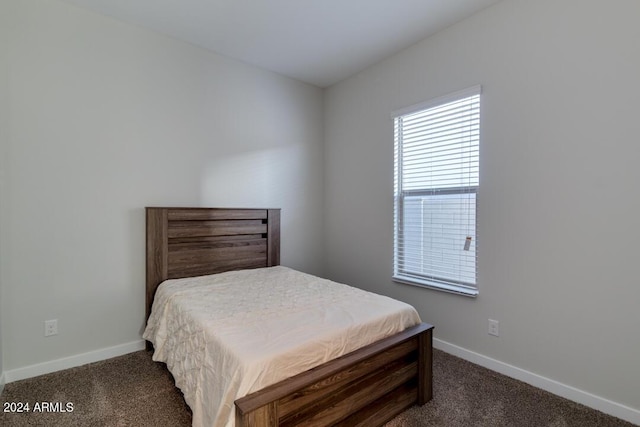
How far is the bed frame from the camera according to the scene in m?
1.31

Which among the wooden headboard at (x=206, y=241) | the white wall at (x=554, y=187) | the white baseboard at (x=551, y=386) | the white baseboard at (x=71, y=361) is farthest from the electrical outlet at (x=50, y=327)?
the white baseboard at (x=551, y=386)

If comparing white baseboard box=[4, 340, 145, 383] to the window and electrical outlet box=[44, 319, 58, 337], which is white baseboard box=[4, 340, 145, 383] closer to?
electrical outlet box=[44, 319, 58, 337]

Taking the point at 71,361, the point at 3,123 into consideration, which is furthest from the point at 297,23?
the point at 71,361

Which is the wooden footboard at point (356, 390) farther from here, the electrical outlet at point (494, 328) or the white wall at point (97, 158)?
the white wall at point (97, 158)

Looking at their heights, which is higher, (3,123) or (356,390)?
(3,123)

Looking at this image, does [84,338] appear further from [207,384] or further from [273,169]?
[273,169]

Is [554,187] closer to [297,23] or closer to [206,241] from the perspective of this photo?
[297,23]

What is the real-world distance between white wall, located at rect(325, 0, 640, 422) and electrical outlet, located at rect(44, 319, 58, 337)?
114 inches

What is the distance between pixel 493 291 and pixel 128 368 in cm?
278

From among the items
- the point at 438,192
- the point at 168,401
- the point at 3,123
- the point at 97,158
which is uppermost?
the point at 3,123

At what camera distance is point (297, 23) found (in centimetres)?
252

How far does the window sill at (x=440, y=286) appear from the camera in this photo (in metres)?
2.43

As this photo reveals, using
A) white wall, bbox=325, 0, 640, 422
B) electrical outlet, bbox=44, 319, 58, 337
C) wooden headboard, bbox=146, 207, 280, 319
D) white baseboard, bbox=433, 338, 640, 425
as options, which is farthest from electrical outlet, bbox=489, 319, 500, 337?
electrical outlet, bbox=44, 319, 58, 337

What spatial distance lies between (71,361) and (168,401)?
1.01m
